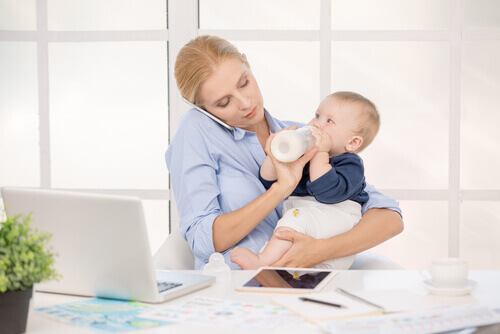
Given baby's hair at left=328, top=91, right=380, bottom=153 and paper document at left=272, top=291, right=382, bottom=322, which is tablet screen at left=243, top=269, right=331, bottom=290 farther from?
baby's hair at left=328, top=91, right=380, bottom=153

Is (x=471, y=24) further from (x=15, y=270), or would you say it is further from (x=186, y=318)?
(x=15, y=270)

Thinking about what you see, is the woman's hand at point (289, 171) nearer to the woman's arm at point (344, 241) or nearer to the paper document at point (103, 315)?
the woman's arm at point (344, 241)

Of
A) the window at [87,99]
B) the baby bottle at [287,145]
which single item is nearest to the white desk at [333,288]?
the baby bottle at [287,145]

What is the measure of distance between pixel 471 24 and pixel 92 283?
8.51 feet

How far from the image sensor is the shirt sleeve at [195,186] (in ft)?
6.45

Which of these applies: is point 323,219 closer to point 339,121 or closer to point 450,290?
point 339,121

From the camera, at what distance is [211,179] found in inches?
79.3

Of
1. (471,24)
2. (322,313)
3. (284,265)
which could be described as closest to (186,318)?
(322,313)

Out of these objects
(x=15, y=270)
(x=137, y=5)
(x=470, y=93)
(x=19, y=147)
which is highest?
(x=137, y=5)

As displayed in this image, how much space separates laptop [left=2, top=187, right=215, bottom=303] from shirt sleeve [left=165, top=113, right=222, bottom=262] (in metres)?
0.61

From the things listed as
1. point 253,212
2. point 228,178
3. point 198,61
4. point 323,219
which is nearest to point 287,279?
point 253,212

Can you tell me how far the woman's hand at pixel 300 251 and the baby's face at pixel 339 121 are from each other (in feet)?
1.35

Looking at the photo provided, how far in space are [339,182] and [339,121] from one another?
25 centimetres

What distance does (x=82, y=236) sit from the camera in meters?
1.27
